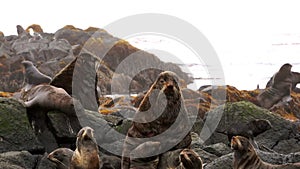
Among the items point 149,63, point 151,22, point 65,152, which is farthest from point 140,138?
point 149,63

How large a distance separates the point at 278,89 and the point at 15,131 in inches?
503

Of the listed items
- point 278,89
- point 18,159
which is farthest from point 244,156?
point 278,89

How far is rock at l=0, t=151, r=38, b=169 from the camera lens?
34.7 feet

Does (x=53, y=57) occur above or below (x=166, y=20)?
below

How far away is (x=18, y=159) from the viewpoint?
11031mm

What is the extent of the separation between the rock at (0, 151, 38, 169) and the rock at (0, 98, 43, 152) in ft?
2.44

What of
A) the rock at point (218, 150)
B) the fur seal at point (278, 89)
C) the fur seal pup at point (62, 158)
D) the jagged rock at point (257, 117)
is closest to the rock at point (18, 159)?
the fur seal pup at point (62, 158)

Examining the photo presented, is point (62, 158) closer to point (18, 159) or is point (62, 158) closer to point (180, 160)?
point (18, 159)

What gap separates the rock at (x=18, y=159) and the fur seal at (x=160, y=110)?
2.69m

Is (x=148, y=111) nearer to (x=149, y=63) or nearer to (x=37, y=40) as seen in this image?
(x=149, y=63)

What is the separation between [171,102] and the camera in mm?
8445

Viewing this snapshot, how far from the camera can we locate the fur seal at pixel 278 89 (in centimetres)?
2275

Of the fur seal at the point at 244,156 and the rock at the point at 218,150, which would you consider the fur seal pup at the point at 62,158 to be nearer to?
the fur seal at the point at 244,156

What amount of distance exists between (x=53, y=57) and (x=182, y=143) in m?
32.6
